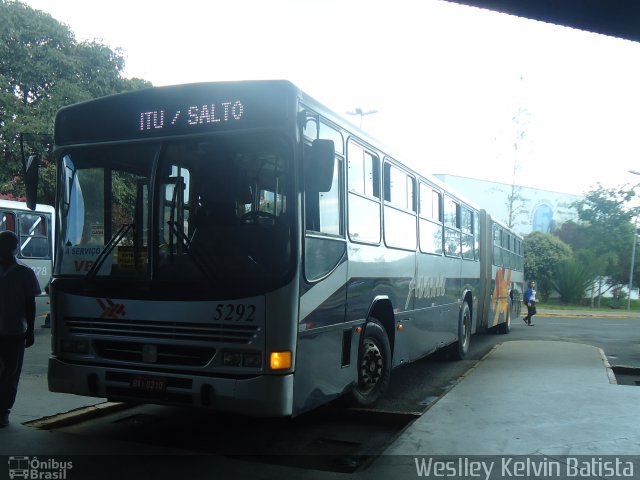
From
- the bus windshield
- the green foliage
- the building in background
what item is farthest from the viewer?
the building in background

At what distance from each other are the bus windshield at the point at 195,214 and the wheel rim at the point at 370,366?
212cm

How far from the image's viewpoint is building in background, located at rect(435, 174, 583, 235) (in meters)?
55.5

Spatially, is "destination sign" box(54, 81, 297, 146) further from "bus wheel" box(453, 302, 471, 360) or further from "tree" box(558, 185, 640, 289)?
"tree" box(558, 185, 640, 289)

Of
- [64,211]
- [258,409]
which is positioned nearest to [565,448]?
[258,409]

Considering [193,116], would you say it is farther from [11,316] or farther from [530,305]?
[530,305]

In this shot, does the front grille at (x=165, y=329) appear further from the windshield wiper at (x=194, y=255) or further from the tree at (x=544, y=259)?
the tree at (x=544, y=259)

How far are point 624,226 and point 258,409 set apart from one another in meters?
41.5

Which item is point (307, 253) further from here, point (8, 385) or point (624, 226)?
point (624, 226)

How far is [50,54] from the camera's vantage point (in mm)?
19875

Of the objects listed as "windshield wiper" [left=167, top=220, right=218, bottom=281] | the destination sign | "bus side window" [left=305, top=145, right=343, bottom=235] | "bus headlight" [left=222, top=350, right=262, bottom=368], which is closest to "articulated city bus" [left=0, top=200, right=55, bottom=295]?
the destination sign

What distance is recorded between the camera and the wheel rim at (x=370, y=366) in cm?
643

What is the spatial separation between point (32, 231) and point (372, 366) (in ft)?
40.6

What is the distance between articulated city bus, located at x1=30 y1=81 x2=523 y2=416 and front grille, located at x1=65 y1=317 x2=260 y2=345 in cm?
1

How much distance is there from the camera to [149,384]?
194 inches
